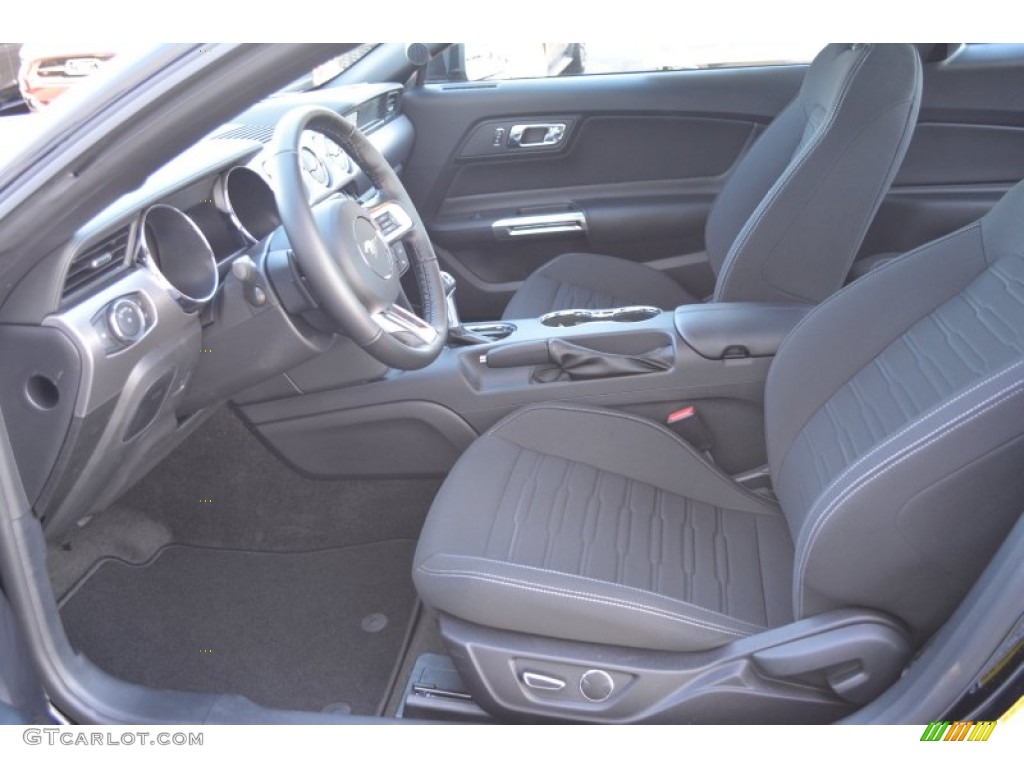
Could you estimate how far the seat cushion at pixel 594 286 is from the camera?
8.43 ft

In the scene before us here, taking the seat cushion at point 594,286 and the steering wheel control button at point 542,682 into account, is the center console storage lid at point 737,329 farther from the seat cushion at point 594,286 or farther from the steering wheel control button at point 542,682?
the steering wheel control button at point 542,682

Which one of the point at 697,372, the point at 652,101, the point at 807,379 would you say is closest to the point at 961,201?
the point at 652,101

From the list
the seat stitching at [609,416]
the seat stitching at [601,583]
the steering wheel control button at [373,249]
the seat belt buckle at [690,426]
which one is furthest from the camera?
the seat belt buckle at [690,426]

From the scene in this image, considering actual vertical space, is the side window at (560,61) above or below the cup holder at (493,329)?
above

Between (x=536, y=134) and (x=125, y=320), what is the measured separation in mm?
1934

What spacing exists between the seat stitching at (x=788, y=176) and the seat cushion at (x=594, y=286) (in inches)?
20.4

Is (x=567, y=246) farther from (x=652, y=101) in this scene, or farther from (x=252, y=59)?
(x=252, y=59)

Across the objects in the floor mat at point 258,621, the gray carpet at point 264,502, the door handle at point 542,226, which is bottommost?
the floor mat at point 258,621

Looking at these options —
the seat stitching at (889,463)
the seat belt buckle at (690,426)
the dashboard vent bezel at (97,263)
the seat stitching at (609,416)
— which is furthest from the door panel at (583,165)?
the seat stitching at (889,463)

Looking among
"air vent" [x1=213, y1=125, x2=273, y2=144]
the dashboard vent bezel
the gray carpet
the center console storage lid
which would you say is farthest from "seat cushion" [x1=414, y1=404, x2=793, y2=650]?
"air vent" [x1=213, y1=125, x2=273, y2=144]

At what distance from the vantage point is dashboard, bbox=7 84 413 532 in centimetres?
132

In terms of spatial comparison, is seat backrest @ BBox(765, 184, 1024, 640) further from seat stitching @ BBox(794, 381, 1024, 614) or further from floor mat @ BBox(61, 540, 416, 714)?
floor mat @ BBox(61, 540, 416, 714)

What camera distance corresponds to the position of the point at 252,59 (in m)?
1.06

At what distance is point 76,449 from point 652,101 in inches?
85.2
